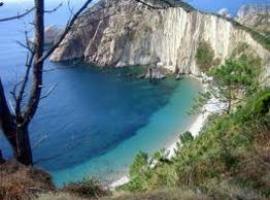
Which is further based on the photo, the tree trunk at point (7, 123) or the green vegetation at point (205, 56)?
the green vegetation at point (205, 56)

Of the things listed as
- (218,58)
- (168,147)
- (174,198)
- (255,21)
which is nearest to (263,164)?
(174,198)

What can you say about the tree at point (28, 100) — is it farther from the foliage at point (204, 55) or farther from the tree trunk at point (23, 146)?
the foliage at point (204, 55)

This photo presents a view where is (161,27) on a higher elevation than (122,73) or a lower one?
higher

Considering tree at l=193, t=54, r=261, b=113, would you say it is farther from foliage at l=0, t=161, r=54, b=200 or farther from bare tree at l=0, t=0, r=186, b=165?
bare tree at l=0, t=0, r=186, b=165

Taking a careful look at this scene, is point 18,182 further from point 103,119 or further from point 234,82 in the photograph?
point 103,119

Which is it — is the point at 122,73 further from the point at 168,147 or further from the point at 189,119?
the point at 168,147

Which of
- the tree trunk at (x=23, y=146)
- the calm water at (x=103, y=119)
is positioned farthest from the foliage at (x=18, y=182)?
the calm water at (x=103, y=119)
